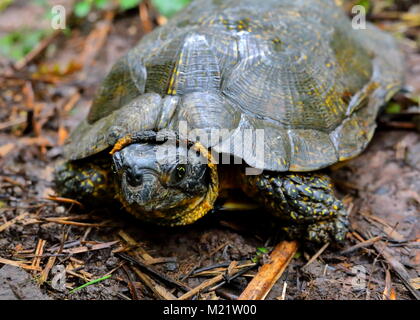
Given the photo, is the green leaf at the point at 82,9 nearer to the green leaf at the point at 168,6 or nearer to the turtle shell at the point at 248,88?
the green leaf at the point at 168,6

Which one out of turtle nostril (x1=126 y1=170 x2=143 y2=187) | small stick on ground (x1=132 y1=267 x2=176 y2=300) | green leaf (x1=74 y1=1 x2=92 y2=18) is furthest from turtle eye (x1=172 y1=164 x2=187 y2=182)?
green leaf (x1=74 y1=1 x2=92 y2=18)

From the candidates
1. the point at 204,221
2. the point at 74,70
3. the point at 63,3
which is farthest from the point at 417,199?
the point at 63,3

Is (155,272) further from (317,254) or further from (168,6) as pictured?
(168,6)

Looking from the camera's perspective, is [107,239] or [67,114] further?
[67,114]

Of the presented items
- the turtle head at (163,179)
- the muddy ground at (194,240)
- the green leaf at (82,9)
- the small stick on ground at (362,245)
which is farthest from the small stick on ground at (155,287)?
the green leaf at (82,9)

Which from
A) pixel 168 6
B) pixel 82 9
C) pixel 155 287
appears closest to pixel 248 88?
pixel 155 287
